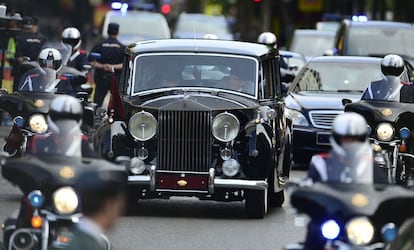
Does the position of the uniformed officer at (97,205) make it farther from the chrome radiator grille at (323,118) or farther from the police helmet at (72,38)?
the police helmet at (72,38)

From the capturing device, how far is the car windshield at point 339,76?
71.2ft

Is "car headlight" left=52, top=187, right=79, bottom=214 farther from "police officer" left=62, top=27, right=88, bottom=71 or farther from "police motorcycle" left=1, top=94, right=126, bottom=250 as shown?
"police officer" left=62, top=27, right=88, bottom=71

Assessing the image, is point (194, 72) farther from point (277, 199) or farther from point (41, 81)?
point (41, 81)

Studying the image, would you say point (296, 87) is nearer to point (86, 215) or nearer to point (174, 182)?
point (174, 182)

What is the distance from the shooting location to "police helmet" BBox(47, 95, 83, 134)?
32.6 ft

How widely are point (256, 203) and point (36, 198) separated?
6279mm

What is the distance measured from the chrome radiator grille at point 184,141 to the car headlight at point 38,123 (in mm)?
1706

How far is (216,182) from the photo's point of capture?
49.1 feet

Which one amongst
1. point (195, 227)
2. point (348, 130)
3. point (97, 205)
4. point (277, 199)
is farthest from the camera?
point (277, 199)

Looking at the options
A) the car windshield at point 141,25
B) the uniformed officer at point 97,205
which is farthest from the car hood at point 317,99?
the uniformed officer at point 97,205

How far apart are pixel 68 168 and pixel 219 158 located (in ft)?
19.1

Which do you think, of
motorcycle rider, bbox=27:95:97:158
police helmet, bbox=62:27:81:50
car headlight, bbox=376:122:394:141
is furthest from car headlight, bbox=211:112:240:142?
police helmet, bbox=62:27:81:50

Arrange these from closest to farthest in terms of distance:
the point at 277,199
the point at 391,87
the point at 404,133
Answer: the point at 277,199 → the point at 404,133 → the point at 391,87

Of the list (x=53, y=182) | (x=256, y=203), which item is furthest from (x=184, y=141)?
(x=53, y=182)
